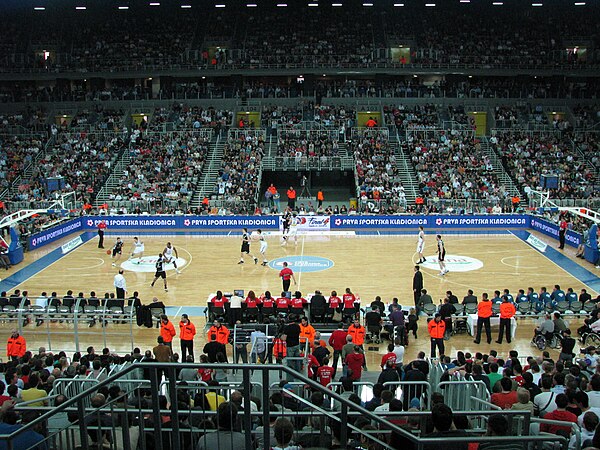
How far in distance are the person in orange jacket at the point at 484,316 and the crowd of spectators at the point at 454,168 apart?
22.2m

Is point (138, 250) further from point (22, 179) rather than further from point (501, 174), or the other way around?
point (501, 174)

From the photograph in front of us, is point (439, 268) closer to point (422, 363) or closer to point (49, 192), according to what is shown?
point (422, 363)

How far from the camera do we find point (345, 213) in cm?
4025

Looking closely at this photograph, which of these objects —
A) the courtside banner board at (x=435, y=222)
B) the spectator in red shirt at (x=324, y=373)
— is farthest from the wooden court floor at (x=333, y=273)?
the spectator in red shirt at (x=324, y=373)

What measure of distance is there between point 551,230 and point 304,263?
14658 millimetres

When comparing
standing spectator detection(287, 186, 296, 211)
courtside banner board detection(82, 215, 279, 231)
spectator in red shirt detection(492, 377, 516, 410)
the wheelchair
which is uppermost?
standing spectator detection(287, 186, 296, 211)

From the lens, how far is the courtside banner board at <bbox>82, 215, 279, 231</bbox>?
39.0 m

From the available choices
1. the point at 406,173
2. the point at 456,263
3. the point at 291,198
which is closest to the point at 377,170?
the point at 406,173

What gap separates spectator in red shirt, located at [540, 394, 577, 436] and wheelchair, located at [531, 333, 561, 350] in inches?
393

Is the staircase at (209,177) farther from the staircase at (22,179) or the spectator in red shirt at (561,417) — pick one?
the spectator in red shirt at (561,417)

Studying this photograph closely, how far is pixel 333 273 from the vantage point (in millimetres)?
28266

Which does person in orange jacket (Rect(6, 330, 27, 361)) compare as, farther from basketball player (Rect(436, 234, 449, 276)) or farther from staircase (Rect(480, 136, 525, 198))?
staircase (Rect(480, 136, 525, 198))

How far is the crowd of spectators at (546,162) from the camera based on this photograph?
42.7m

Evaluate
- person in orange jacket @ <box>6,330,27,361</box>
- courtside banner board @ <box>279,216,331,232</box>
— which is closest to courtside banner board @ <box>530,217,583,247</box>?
courtside banner board @ <box>279,216,331,232</box>
